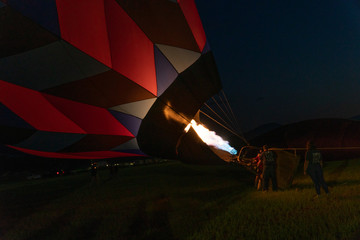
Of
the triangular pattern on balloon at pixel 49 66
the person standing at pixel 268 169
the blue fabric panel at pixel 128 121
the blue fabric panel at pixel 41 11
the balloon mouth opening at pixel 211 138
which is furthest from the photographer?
the balloon mouth opening at pixel 211 138

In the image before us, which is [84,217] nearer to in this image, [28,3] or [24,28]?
[24,28]

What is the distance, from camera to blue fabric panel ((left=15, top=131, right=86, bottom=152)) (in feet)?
23.1

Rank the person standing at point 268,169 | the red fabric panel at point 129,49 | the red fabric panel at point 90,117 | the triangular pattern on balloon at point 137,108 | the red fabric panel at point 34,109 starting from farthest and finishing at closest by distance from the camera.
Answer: the person standing at point 268,169
the triangular pattern on balloon at point 137,108
the red fabric panel at point 90,117
the red fabric panel at point 34,109
the red fabric panel at point 129,49

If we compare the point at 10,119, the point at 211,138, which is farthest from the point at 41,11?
the point at 211,138

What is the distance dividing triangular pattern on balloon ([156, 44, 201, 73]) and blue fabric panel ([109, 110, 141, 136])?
75.0 inches

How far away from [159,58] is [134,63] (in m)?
0.69

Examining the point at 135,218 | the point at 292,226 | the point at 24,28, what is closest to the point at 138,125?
the point at 135,218

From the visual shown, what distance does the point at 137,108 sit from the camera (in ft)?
20.0

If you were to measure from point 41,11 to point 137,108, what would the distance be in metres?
3.09

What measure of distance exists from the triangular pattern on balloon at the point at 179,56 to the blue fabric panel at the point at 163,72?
0.10 meters

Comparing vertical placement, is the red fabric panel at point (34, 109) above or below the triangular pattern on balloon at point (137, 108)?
below

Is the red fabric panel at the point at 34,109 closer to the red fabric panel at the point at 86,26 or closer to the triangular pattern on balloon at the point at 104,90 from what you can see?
the triangular pattern on balloon at the point at 104,90

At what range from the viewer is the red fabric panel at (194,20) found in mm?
5264

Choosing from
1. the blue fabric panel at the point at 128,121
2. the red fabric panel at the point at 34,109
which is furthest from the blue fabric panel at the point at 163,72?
the red fabric panel at the point at 34,109
